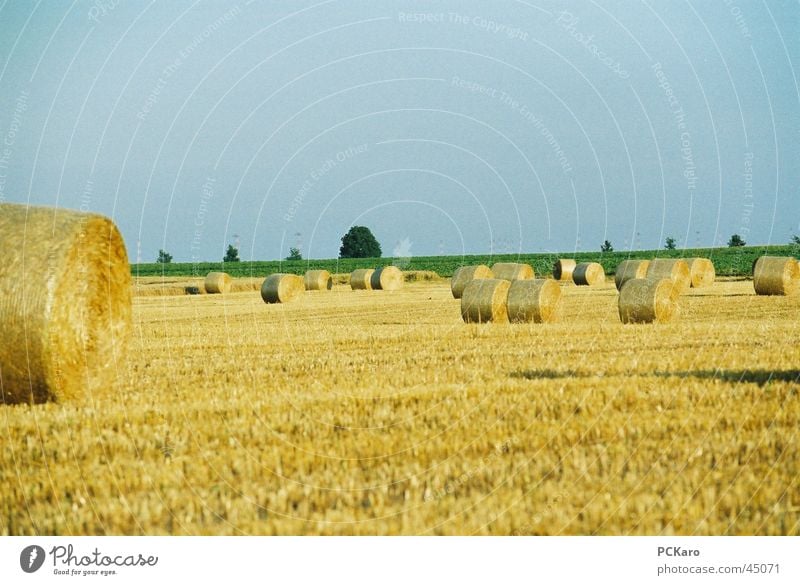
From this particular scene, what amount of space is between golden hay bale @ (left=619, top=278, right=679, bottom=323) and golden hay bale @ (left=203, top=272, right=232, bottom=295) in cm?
2579

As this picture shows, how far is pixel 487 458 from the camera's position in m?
5.86

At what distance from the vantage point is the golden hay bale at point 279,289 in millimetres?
31641

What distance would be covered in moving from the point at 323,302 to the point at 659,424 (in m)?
23.9

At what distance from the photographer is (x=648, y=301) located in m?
17.5

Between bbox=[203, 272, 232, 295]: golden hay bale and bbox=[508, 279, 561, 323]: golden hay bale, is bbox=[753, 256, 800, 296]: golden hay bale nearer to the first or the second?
bbox=[508, 279, 561, 323]: golden hay bale

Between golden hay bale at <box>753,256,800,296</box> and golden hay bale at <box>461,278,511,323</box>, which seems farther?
golden hay bale at <box>753,256,800,296</box>

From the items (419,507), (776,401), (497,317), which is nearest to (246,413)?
(419,507)

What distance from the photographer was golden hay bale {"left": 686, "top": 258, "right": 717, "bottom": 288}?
114 ft

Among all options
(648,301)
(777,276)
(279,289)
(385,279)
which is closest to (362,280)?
(385,279)

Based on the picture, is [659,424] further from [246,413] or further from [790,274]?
[790,274]

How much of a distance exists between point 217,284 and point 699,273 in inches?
830

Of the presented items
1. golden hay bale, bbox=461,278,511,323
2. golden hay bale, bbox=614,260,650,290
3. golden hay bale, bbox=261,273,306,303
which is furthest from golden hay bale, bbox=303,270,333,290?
golden hay bale, bbox=461,278,511,323

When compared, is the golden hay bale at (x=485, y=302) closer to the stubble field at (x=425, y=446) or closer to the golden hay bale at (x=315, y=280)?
the stubble field at (x=425, y=446)
